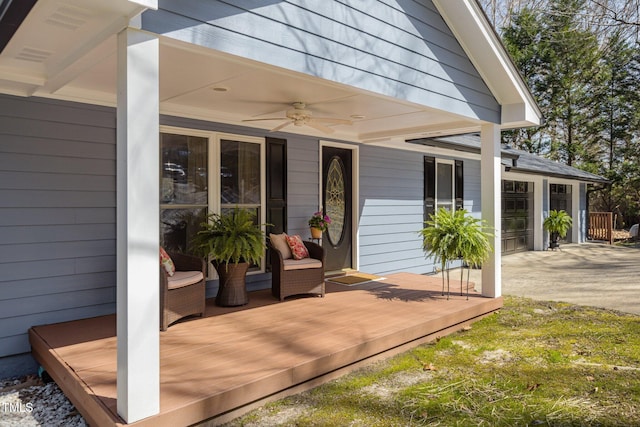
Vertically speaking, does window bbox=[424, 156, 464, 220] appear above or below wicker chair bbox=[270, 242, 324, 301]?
above

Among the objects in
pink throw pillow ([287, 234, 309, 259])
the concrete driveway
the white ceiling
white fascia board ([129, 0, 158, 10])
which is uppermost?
the white ceiling

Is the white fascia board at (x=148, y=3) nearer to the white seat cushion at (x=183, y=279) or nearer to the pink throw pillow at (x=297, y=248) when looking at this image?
the white seat cushion at (x=183, y=279)

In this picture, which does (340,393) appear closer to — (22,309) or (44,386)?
(44,386)

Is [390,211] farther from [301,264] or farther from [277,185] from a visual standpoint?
[301,264]

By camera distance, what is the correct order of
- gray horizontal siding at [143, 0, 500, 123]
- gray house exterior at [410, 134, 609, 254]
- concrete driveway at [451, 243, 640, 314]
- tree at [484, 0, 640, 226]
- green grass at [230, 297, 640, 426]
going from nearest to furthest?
gray horizontal siding at [143, 0, 500, 123]
green grass at [230, 297, 640, 426]
concrete driveway at [451, 243, 640, 314]
gray house exterior at [410, 134, 609, 254]
tree at [484, 0, 640, 226]

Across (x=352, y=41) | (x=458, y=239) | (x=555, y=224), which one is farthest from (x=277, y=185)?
(x=555, y=224)

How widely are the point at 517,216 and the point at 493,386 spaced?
9.18 meters

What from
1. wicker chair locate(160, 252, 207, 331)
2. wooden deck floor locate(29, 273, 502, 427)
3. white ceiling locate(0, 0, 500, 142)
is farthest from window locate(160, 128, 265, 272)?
wooden deck floor locate(29, 273, 502, 427)

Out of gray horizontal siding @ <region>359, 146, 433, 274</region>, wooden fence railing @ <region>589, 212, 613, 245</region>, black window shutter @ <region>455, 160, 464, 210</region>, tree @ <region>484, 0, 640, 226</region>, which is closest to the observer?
gray horizontal siding @ <region>359, 146, 433, 274</region>

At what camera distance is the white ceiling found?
2393 mm

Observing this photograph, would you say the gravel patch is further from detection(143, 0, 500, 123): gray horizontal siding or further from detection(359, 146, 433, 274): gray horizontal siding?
detection(359, 146, 433, 274): gray horizontal siding

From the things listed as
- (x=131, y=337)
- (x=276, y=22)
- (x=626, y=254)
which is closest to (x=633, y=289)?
(x=626, y=254)

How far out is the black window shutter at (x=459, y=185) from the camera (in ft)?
29.3

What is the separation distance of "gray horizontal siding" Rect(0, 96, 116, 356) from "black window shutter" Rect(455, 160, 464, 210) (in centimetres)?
680
